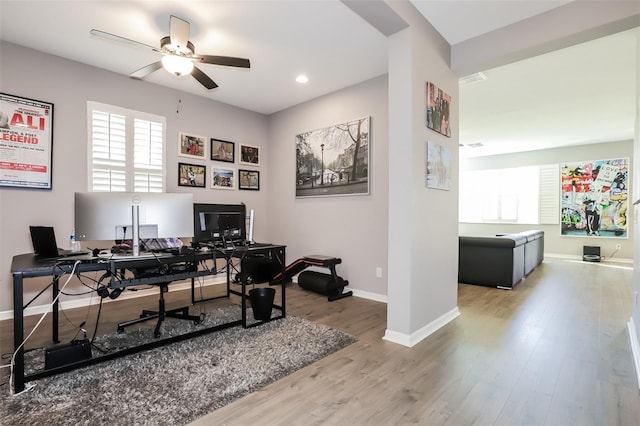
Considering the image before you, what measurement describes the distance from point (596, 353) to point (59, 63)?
19.4 ft

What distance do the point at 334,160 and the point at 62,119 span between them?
328cm

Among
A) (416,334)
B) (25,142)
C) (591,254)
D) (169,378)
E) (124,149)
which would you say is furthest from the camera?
(591,254)

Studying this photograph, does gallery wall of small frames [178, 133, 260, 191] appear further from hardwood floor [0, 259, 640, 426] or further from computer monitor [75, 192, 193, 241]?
computer monitor [75, 192, 193, 241]

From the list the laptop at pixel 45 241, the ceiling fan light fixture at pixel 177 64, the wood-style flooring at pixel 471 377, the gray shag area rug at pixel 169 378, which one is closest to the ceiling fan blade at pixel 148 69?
the ceiling fan light fixture at pixel 177 64

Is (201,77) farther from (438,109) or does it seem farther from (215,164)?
(438,109)

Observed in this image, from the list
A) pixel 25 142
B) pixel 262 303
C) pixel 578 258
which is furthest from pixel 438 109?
pixel 578 258

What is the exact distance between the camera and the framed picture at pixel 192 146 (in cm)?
441

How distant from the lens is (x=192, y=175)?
4.52 meters

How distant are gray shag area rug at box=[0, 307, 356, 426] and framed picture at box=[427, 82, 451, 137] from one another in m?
2.10

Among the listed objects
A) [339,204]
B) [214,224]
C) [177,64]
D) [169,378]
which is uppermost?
[177,64]

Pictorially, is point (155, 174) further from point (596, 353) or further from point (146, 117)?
point (596, 353)

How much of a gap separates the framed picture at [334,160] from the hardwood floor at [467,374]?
168cm

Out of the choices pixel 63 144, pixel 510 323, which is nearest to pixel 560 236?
pixel 510 323

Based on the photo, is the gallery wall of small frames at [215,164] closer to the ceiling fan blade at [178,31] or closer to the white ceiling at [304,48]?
the white ceiling at [304,48]
